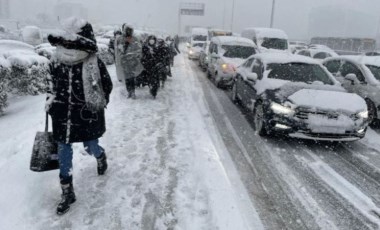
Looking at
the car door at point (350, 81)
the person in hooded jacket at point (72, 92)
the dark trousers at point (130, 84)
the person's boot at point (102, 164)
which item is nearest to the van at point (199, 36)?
the dark trousers at point (130, 84)

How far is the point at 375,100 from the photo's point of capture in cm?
873

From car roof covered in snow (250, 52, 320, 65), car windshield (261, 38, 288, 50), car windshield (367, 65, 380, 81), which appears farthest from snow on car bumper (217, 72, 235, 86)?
car windshield (261, 38, 288, 50)

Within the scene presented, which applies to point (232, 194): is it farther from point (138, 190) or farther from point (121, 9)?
point (121, 9)

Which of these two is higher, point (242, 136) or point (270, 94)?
point (270, 94)

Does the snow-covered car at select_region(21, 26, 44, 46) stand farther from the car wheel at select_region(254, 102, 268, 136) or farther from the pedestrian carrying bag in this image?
the pedestrian carrying bag

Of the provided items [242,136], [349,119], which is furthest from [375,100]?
[242,136]

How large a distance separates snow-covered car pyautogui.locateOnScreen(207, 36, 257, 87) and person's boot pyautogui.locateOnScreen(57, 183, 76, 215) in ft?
30.6

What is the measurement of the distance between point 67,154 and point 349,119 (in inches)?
192

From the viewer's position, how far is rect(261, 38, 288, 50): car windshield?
19.8m

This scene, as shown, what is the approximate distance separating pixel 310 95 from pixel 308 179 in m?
2.07

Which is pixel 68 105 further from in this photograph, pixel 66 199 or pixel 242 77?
pixel 242 77

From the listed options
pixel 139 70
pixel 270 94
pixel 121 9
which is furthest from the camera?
pixel 121 9

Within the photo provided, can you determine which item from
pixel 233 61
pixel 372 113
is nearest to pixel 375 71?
pixel 372 113

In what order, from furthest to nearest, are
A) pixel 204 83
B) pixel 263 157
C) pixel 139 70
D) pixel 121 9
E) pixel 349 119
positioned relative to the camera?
1. pixel 121 9
2. pixel 204 83
3. pixel 139 70
4. pixel 349 119
5. pixel 263 157
